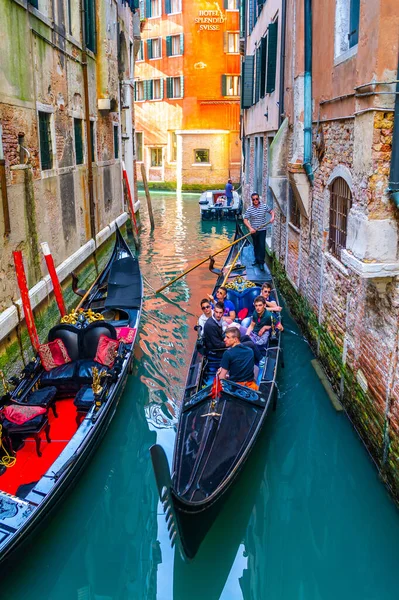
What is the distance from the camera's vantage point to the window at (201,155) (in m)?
23.7

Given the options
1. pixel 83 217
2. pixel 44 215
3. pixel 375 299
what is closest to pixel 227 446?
pixel 375 299

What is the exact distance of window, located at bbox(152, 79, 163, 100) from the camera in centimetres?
2405

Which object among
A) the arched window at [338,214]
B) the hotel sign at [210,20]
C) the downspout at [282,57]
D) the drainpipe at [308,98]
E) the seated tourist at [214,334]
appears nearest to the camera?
the arched window at [338,214]

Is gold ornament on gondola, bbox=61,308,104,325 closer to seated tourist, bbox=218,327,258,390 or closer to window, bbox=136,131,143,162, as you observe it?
seated tourist, bbox=218,327,258,390

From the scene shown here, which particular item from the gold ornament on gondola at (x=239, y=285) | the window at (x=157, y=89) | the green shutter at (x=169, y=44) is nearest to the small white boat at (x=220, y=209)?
the window at (x=157, y=89)

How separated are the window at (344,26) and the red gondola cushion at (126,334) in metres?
3.19

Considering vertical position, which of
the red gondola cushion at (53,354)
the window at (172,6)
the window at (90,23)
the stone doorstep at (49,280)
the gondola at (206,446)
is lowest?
the gondola at (206,446)

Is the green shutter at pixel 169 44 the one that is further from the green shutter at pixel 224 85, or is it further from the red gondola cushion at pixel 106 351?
the red gondola cushion at pixel 106 351

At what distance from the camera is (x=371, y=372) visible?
14.3ft

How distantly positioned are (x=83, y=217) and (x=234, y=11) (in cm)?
1644

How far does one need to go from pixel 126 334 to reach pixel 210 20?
19592mm

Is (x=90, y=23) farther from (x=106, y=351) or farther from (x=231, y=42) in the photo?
(x=231, y=42)

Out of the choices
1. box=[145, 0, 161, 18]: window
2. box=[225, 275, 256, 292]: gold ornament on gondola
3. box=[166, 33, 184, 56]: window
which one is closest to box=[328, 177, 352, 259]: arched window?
box=[225, 275, 256, 292]: gold ornament on gondola

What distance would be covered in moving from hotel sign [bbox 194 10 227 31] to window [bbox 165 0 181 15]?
89cm
